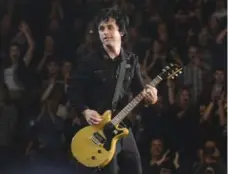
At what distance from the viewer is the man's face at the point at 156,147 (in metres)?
2.20

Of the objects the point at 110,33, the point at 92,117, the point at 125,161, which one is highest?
the point at 110,33

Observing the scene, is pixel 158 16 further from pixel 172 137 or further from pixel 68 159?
pixel 68 159

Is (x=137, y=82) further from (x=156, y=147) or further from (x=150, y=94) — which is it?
(x=156, y=147)

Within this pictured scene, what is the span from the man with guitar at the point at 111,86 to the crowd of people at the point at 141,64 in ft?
0.16

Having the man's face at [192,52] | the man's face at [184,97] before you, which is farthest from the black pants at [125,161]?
the man's face at [192,52]

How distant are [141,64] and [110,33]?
0.14 meters

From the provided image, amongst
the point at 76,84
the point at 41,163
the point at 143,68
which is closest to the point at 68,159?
the point at 41,163

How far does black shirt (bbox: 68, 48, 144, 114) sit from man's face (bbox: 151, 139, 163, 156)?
17 cm

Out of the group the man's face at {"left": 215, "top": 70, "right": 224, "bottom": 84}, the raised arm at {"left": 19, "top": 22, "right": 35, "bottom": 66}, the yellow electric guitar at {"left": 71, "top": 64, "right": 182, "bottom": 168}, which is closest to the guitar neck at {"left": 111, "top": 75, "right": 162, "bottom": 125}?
the yellow electric guitar at {"left": 71, "top": 64, "right": 182, "bottom": 168}

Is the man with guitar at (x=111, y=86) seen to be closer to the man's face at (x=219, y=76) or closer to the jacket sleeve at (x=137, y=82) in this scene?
the jacket sleeve at (x=137, y=82)

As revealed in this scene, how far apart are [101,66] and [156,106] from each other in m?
0.22

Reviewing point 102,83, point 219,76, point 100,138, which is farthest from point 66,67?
point 219,76

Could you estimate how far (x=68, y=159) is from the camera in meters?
2.17

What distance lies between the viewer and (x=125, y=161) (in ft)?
6.97
